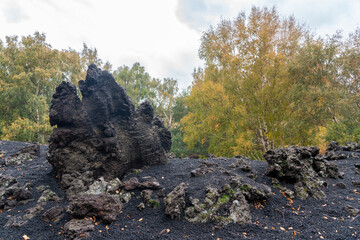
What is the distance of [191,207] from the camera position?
370cm

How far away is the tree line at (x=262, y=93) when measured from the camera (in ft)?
37.6

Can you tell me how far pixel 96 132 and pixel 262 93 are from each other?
36.1 feet

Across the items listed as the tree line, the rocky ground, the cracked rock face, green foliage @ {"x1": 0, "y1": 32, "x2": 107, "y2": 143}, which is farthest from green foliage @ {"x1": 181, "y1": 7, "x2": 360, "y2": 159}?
green foliage @ {"x1": 0, "y1": 32, "x2": 107, "y2": 143}

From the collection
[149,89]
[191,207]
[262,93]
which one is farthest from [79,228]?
[149,89]

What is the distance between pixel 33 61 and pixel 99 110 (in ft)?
65.3

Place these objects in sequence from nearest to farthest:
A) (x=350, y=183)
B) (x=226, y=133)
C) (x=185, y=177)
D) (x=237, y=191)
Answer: (x=237, y=191), (x=185, y=177), (x=350, y=183), (x=226, y=133)

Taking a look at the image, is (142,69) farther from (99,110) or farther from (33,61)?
(99,110)

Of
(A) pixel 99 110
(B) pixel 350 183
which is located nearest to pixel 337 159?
(B) pixel 350 183

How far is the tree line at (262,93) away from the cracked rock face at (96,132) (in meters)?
8.28

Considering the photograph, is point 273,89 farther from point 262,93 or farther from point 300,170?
point 300,170

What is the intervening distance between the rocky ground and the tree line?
24.2 feet

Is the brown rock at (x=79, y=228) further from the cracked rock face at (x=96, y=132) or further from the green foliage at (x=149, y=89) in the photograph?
the green foliage at (x=149, y=89)

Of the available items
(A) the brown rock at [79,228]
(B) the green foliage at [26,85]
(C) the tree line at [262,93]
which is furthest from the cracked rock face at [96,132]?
(B) the green foliage at [26,85]

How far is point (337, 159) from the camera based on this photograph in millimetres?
7980
